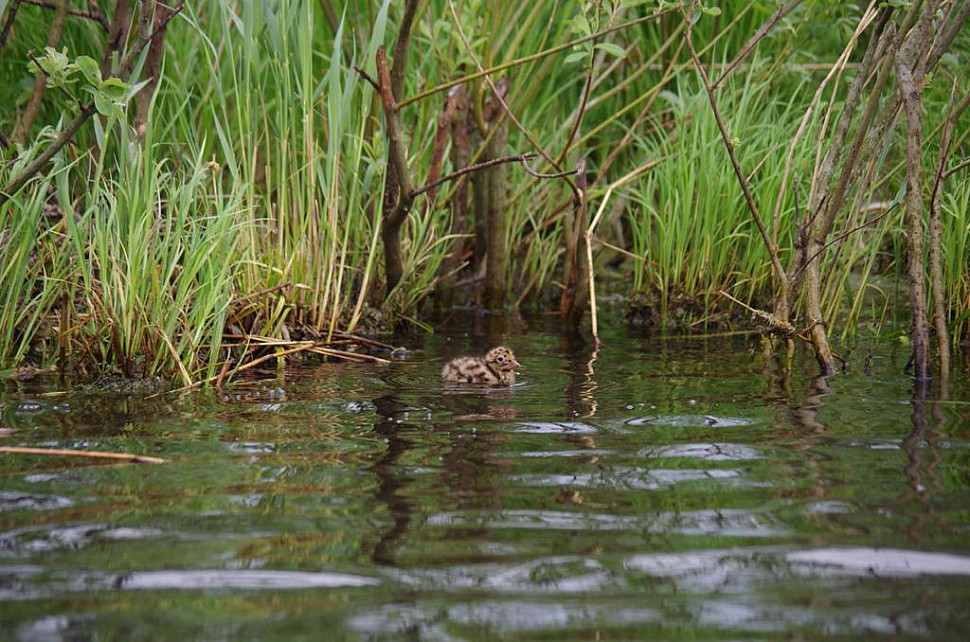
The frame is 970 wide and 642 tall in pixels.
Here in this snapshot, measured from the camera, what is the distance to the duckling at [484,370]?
6.28m

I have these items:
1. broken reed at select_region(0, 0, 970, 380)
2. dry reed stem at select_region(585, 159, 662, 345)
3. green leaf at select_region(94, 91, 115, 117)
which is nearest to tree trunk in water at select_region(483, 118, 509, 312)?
broken reed at select_region(0, 0, 970, 380)

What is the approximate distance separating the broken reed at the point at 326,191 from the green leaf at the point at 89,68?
74cm

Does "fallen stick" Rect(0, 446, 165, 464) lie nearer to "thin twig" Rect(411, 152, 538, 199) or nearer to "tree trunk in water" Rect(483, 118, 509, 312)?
"thin twig" Rect(411, 152, 538, 199)

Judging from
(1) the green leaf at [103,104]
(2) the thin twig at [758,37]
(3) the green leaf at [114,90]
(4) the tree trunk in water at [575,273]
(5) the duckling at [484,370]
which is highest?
(2) the thin twig at [758,37]

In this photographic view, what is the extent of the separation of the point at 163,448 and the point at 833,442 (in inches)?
105

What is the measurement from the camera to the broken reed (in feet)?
19.9

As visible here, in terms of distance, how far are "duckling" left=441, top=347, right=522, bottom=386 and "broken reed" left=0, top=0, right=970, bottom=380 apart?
116 centimetres

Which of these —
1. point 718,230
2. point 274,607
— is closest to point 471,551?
point 274,607

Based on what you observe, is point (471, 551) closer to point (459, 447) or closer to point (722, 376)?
point (459, 447)

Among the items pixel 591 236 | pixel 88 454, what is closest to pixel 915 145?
pixel 591 236

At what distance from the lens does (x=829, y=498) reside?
12.9 feet

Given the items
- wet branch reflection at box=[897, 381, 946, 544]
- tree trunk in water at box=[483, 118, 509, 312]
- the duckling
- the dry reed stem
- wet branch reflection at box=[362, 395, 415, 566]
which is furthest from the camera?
tree trunk in water at box=[483, 118, 509, 312]

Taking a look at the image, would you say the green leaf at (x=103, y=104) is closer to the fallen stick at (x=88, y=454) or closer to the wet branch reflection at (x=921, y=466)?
the fallen stick at (x=88, y=454)

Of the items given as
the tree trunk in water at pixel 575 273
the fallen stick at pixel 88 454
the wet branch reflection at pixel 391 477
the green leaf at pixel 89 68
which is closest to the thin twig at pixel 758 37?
the tree trunk in water at pixel 575 273
